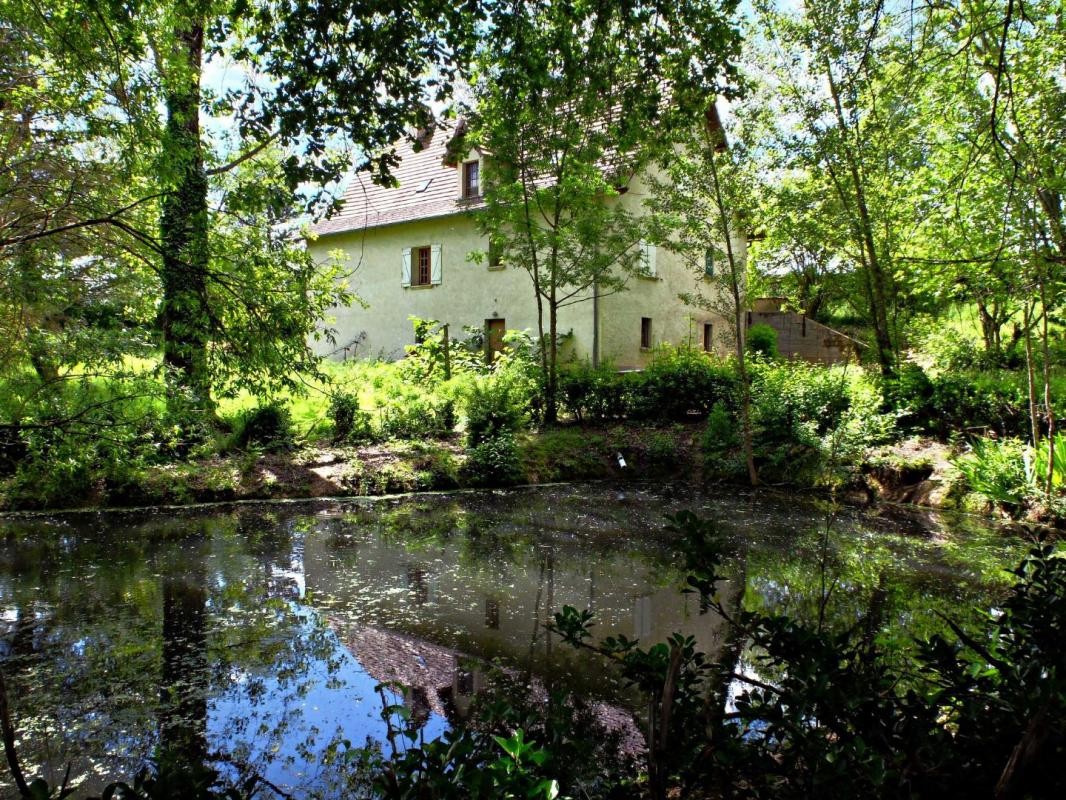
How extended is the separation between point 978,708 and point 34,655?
17.6ft

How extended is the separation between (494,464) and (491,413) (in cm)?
131

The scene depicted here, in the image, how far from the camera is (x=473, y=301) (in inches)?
864

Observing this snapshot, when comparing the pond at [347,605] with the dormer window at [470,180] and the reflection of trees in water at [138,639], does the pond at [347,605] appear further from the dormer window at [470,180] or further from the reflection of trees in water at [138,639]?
the dormer window at [470,180]

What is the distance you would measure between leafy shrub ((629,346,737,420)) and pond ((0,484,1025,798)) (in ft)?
17.3

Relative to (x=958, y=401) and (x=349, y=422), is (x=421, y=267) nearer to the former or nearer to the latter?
(x=349, y=422)

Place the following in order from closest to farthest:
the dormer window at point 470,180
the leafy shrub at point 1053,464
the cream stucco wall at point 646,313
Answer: the leafy shrub at point 1053,464 < the cream stucco wall at point 646,313 < the dormer window at point 470,180

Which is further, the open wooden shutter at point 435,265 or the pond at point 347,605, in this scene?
the open wooden shutter at point 435,265

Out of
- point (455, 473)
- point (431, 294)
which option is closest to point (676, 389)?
point (455, 473)

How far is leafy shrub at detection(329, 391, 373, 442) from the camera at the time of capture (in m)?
13.3

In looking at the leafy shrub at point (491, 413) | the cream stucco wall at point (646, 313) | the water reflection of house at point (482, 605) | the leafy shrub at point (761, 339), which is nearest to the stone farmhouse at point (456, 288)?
the cream stucco wall at point (646, 313)

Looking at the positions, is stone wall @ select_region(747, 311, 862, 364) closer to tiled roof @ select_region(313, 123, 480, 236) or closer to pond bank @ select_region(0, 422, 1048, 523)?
tiled roof @ select_region(313, 123, 480, 236)

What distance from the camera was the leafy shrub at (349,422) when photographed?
13.3 metres

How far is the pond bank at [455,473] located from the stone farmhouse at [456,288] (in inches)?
228

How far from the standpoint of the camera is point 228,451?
11.9 meters
